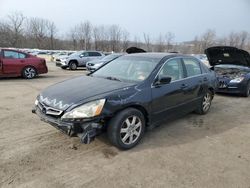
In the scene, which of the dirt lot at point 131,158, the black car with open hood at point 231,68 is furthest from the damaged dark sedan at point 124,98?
the black car with open hood at point 231,68

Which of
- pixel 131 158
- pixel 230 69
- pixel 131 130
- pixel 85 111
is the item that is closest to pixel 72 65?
pixel 230 69

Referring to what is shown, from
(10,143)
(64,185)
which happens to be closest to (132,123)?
(64,185)

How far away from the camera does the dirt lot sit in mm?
2750

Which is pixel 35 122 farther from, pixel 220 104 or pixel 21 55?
pixel 21 55

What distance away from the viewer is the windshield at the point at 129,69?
13.0 feet

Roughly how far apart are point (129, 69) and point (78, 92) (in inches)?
47.5

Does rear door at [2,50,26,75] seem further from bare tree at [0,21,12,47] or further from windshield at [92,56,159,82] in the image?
bare tree at [0,21,12,47]

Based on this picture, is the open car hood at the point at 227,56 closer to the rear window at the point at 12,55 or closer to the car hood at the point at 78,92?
the car hood at the point at 78,92

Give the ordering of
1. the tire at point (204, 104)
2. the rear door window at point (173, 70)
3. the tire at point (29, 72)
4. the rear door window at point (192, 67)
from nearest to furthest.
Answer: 1. the rear door window at point (173, 70)
2. the rear door window at point (192, 67)
3. the tire at point (204, 104)
4. the tire at point (29, 72)

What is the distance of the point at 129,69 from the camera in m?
4.23

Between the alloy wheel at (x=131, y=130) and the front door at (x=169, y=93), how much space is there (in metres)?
0.39

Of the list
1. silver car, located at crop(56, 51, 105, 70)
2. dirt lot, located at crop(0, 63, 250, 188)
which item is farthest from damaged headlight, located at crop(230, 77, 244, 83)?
silver car, located at crop(56, 51, 105, 70)

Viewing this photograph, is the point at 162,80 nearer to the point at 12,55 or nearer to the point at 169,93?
the point at 169,93

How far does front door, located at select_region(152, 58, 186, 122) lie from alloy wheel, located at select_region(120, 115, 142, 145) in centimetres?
39
